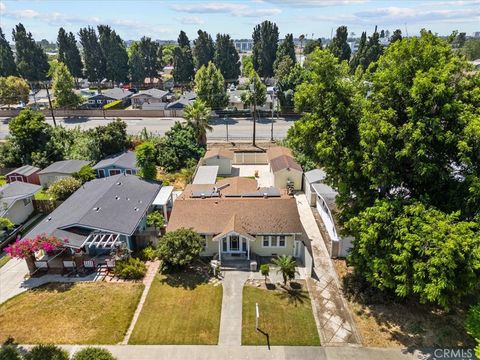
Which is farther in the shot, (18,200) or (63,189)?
(63,189)

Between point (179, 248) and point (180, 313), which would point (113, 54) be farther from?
point (180, 313)

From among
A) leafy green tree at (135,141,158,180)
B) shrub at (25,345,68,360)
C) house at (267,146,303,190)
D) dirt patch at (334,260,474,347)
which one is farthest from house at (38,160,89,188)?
dirt patch at (334,260,474,347)

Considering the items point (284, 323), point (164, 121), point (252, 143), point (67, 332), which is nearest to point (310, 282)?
point (284, 323)

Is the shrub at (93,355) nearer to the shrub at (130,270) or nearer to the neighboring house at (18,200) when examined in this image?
the shrub at (130,270)

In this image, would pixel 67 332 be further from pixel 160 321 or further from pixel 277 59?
pixel 277 59

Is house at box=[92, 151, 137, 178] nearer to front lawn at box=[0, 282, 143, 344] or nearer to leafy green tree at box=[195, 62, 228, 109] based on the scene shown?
front lawn at box=[0, 282, 143, 344]

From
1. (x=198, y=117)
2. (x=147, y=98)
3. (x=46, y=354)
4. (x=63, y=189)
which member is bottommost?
(x=46, y=354)

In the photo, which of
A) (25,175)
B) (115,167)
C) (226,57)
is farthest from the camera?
(226,57)

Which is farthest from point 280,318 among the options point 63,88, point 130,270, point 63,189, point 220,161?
point 63,88
